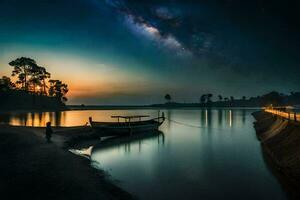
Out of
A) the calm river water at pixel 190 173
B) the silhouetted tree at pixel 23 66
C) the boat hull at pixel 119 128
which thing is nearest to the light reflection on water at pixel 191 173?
the calm river water at pixel 190 173

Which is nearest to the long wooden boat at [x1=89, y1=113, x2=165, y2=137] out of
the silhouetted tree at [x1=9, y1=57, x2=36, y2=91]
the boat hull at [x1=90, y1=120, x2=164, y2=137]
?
the boat hull at [x1=90, y1=120, x2=164, y2=137]

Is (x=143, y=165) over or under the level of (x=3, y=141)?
under

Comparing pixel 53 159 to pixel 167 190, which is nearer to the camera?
pixel 167 190

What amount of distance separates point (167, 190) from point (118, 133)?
28.4 metres

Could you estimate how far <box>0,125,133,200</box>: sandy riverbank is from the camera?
41.2 feet

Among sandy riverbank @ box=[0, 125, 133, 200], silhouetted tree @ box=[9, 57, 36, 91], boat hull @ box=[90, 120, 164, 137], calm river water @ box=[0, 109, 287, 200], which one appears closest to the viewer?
sandy riverbank @ box=[0, 125, 133, 200]

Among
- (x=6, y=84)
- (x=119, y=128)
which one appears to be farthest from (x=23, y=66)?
(x=119, y=128)

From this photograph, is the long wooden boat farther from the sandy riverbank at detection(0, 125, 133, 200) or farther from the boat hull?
the sandy riverbank at detection(0, 125, 133, 200)

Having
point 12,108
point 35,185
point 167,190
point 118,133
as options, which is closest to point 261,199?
point 167,190

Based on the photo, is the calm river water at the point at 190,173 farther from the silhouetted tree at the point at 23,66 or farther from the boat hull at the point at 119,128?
the silhouetted tree at the point at 23,66

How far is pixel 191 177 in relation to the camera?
1920 centimetres

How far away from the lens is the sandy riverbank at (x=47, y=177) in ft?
41.2

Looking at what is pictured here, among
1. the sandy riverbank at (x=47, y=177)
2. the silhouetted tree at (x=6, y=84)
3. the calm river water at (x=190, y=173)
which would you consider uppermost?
the silhouetted tree at (x=6, y=84)

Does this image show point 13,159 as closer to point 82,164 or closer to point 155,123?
point 82,164
